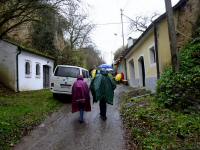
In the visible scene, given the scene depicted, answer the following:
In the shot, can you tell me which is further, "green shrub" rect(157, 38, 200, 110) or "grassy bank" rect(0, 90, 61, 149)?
"green shrub" rect(157, 38, 200, 110)

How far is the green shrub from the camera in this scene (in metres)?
11.1

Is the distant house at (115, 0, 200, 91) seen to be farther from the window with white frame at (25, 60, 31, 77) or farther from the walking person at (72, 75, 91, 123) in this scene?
the window with white frame at (25, 60, 31, 77)

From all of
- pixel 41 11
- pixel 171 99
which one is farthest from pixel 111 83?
pixel 41 11

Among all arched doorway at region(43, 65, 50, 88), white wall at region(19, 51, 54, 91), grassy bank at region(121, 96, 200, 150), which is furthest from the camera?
arched doorway at region(43, 65, 50, 88)

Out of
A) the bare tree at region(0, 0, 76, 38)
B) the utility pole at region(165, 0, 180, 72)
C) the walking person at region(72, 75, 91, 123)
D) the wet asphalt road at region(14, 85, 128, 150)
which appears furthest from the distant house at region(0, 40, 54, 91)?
the utility pole at region(165, 0, 180, 72)

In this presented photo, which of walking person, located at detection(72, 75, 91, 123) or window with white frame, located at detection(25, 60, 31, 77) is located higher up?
window with white frame, located at detection(25, 60, 31, 77)

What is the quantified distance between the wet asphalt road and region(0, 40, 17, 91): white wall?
10602 millimetres

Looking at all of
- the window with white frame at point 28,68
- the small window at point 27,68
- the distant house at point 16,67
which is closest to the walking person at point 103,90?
the distant house at point 16,67

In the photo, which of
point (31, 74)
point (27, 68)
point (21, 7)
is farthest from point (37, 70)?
point (21, 7)

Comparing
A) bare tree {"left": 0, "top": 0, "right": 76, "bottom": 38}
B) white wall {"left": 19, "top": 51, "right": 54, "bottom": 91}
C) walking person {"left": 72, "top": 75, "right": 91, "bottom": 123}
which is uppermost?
bare tree {"left": 0, "top": 0, "right": 76, "bottom": 38}

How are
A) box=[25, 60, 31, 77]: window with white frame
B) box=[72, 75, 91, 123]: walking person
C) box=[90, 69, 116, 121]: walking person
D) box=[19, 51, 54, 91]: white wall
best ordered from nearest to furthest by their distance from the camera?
1. box=[72, 75, 91, 123]: walking person
2. box=[90, 69, 116, 121]: walking person
3. box=[19, 51, 54, 91]: white wall
4. box=[25, 60, 31, 77]: window with white frame

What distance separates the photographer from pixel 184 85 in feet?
38.2

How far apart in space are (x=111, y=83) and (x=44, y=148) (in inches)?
192

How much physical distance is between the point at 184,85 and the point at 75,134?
4251 millimetres
